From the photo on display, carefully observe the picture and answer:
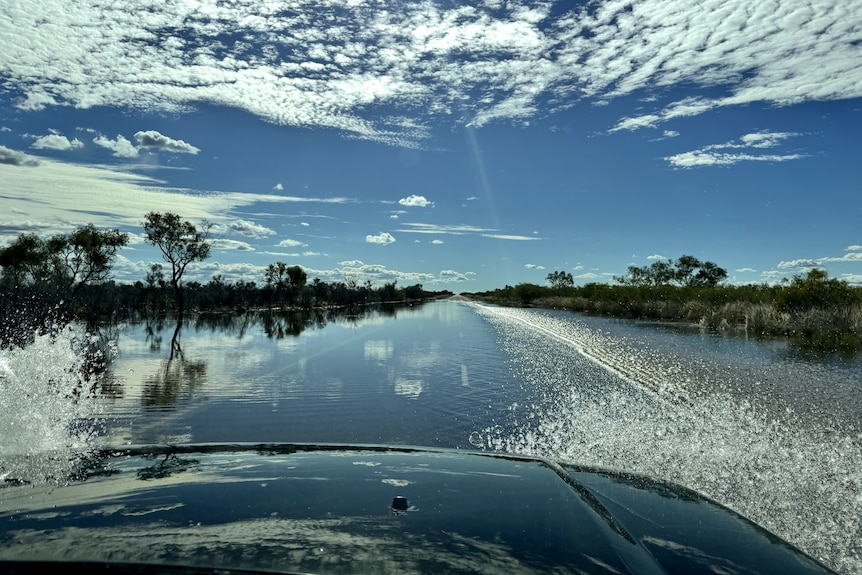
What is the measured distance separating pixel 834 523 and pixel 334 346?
57.9 feet

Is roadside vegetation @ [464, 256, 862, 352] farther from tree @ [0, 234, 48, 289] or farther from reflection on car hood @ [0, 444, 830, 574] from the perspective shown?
tree @ [0, 234, 48, 289]

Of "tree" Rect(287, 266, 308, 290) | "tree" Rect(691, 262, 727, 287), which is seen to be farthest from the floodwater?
"tree" Rect(691, 262, 727, 287)

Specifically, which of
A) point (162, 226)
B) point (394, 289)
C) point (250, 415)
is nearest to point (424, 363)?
point (250, 415)

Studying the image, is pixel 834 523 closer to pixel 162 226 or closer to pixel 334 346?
pixel 334 346

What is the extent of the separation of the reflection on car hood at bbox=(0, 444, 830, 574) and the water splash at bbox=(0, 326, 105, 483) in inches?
16.0

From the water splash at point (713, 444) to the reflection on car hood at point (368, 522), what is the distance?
2146mm

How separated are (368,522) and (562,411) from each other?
8395 millimetres

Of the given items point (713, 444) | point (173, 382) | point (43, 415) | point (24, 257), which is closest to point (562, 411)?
point (713, 444)

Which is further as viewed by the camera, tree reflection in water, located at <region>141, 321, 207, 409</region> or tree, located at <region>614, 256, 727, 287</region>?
tree, located at <region>614, 256, 727, 287</region>

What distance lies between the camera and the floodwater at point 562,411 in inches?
245

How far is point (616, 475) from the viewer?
365 centimetres

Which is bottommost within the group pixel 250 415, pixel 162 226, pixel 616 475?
pixel 250 415

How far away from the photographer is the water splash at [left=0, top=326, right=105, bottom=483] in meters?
3.34

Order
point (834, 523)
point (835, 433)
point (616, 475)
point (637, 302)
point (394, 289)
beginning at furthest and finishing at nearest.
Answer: point (394, 289)
point (637, 302)
point (835, 433)
point (834, 523)
point (616, 475)
